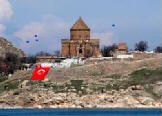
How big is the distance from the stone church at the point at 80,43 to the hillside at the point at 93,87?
23.8 meters

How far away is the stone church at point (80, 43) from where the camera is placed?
483ft

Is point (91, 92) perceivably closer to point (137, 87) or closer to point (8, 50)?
point (137, 87)

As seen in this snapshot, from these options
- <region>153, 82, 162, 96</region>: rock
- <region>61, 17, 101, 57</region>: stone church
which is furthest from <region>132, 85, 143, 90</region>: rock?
<region>61, 17, 101, 57</region>: stone church

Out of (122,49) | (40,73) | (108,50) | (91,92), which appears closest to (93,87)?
(91,92)

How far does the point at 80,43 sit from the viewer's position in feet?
482

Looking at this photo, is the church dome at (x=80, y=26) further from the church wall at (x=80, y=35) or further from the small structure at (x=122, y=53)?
the small structure at (x=122, y=53)

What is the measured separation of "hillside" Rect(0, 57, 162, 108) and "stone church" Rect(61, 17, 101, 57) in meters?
23.8

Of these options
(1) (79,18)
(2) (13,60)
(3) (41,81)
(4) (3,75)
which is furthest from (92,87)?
(2) (13,60)

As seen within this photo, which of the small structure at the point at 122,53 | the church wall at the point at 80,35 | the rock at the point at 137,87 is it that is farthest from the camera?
the church wall at the point at 80,35

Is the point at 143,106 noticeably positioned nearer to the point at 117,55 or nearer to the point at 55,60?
the point at 117,55

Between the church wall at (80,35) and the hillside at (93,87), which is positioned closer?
the hillside at (93,87)

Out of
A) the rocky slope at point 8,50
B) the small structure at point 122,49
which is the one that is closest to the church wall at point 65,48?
the small structure at point 122,49

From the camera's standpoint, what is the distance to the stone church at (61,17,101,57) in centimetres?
14725

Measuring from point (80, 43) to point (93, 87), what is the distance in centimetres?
3640
